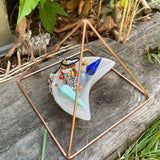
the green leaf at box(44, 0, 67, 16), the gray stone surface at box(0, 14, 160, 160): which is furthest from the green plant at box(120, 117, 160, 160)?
the green leaf at box(44, 0, 67, 16)

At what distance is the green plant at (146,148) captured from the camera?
0.78 m

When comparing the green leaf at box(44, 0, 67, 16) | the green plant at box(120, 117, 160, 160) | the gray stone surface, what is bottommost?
the green plant at box(120, 117, 160, 160)

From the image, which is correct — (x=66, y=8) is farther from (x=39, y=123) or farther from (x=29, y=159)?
(x=29, y=159)

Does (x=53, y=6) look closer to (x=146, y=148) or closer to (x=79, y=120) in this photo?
(x=79, y=120)

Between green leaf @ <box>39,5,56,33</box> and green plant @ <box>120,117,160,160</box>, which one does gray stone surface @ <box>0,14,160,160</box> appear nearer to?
green plant @ <box>120,117,160,160</box>

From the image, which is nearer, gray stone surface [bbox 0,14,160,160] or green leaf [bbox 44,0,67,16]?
gray stone surface [bbox 0,14,160,160]

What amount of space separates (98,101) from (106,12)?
88 cm

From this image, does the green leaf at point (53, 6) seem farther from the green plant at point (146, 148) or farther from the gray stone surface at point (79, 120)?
the green plant at point (146, 148)

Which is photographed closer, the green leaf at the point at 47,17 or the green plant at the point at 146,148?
the green plant at the point at 146,148

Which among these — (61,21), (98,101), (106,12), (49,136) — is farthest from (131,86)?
(106,12)

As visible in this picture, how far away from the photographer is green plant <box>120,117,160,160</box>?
780 millimetres

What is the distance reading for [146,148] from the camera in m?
0.82

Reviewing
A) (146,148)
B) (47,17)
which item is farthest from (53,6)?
(146,148)

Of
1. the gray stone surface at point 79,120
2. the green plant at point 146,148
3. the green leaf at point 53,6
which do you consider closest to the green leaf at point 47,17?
the green leaf at point 53,6
